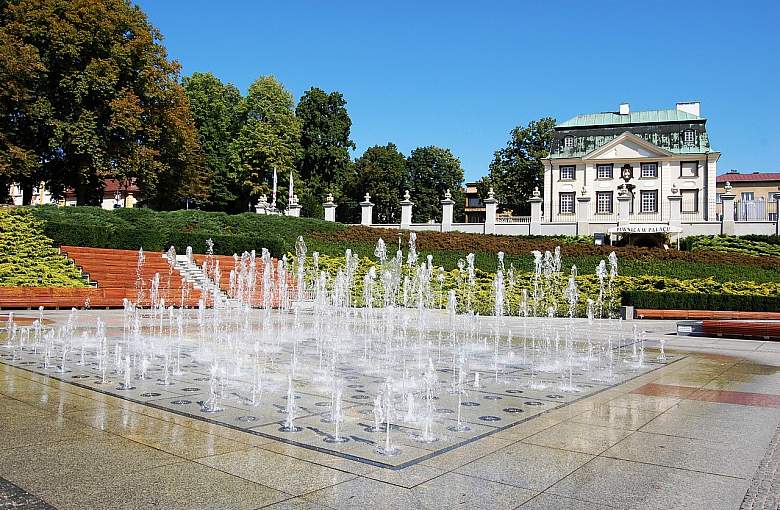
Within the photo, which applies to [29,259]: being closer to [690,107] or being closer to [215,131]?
[215,131]

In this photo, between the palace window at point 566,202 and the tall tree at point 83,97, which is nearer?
the tall tree at point 83,97

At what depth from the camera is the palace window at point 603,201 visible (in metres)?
56.3

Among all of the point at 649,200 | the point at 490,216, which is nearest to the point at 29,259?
the point at 490,216

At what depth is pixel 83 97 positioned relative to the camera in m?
32.0

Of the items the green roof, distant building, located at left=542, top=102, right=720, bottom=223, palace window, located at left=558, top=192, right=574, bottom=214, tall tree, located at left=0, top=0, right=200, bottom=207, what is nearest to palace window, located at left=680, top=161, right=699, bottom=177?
distant building, located at left=542, top=102, right=720, bottom=223

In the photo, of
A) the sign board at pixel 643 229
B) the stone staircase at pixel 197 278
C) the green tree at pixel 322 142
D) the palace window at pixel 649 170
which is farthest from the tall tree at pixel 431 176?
the stone staircase at pixel 197 278

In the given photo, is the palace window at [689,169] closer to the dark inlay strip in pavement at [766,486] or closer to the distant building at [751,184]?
the distant building at [751,184]

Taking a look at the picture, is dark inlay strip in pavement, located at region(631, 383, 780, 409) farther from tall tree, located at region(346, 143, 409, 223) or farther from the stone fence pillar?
tall tree, located at region(346, 143, 409, 223)

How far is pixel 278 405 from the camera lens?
7.08 meters

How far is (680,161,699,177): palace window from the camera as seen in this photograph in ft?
176

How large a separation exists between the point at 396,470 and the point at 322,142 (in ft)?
183

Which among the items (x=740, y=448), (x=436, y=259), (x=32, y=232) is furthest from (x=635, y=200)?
(x=740, y=448)

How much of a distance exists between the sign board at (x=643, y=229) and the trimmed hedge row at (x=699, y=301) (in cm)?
1654

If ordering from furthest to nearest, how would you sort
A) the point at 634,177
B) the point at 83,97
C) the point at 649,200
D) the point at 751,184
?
the point at 751,184 < the point at 649,200 < the point at 634,177 < the point at 83,97
